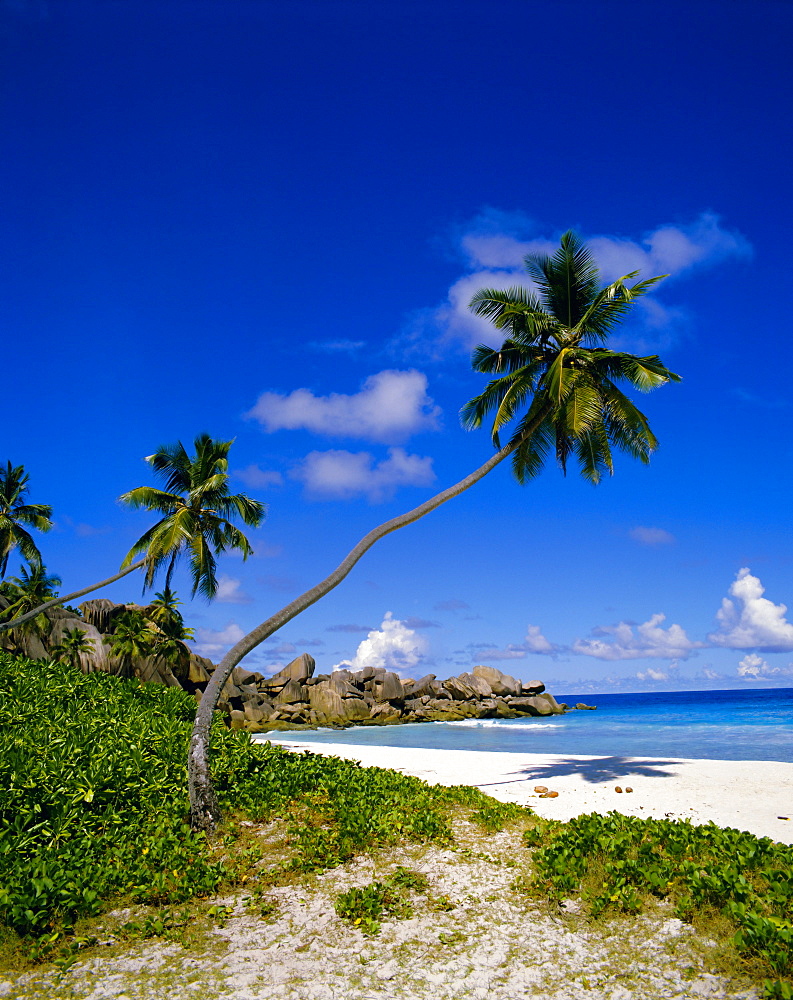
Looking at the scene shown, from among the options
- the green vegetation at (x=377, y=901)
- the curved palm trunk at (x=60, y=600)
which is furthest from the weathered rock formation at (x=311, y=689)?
the green vegetation at (x=377, y=901)

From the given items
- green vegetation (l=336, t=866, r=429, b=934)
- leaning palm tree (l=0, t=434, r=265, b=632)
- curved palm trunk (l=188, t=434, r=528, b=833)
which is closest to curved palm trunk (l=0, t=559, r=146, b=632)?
leaning palm tree (l=0, t=434, r=265, b=632)

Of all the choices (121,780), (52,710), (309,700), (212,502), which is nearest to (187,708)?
(52,710)

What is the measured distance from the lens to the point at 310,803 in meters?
9.49

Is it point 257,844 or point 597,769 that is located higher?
point 257,844

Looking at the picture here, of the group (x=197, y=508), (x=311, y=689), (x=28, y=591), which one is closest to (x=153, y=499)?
(x=197, y=508)

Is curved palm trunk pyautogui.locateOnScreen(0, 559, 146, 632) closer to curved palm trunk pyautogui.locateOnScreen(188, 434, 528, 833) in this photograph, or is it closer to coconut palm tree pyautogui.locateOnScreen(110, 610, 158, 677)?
coconut palm tree pyautogui.locateOnScreen(110, 610, 158, 677)

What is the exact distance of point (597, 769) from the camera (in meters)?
15.9

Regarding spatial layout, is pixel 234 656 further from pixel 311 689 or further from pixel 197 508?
pixel 311 689

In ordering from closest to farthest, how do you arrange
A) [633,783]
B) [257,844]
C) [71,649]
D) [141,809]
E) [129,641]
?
[257,844] → [141,809] → [633,783] → [71,649] → [129,641]

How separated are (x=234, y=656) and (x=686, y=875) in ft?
21.3

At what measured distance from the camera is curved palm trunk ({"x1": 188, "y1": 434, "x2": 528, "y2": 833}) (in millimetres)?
8375

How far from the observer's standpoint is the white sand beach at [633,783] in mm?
10703

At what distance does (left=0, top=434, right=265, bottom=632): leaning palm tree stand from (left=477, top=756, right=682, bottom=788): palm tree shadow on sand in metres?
14.8

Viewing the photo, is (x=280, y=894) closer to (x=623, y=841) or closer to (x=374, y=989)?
(x=374, y=989)
